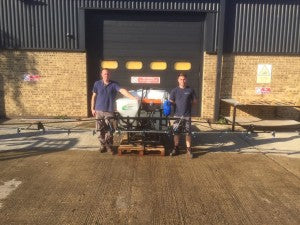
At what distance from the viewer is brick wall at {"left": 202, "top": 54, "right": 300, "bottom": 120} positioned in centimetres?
1197

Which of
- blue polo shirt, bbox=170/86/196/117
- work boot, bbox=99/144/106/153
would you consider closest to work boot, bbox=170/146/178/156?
blue polo shirt, bbox=170/86/196/117

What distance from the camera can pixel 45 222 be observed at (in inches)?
181

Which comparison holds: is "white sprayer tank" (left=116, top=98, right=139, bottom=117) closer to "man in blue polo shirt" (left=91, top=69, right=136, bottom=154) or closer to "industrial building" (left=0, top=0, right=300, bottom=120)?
"man in blue polo shirt" (left=91, top=69, right=136, bottom=154)

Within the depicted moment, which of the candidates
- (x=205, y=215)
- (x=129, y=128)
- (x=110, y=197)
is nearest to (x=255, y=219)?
(x=205, y=215)

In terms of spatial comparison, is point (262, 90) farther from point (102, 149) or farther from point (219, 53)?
point (102, 149)

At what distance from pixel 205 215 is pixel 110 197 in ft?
5.14

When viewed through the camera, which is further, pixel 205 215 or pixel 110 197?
pixel 110 197

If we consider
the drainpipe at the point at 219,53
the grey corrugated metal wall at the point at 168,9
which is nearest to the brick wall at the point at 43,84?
the grey corrugated metal wall at the point at 168,9

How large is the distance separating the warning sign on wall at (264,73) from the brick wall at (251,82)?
0.35 feet

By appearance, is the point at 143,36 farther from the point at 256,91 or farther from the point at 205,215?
the point at 205,215

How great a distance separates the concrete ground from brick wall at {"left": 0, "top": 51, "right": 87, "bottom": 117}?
3.20m

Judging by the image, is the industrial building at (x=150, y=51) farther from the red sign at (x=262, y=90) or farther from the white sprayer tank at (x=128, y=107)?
the white sprayer tank at (x=128, y=107)

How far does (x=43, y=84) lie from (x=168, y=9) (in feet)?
17.1

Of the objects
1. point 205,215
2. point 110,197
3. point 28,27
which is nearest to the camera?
point 205,215
